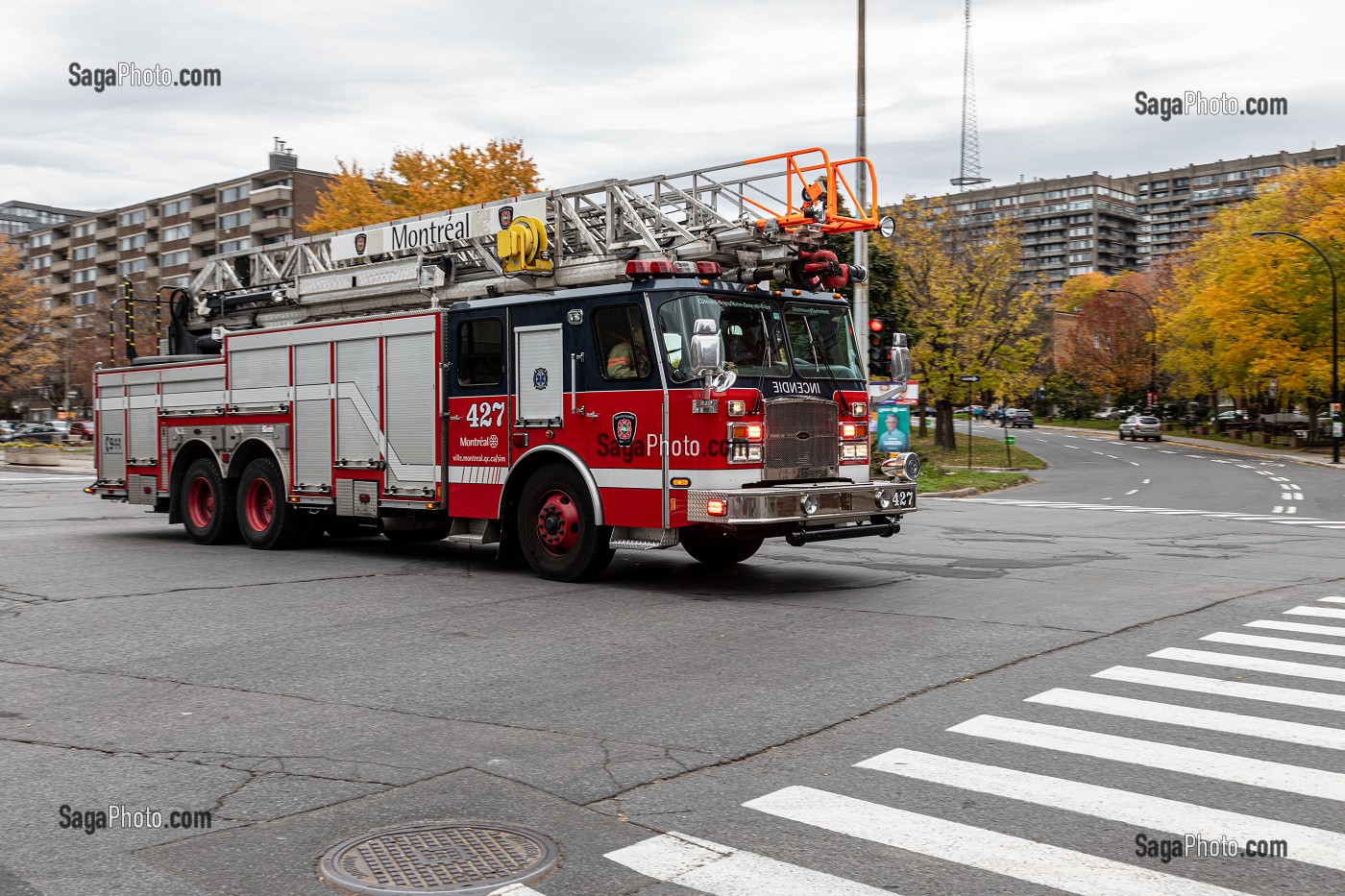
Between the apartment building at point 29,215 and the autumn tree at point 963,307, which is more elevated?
the apartment building at point 29,215

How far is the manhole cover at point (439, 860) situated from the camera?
418 cm

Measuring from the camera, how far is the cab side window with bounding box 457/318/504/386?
39.8 ft

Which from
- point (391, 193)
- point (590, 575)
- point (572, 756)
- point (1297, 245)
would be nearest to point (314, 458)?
point (590, 575)

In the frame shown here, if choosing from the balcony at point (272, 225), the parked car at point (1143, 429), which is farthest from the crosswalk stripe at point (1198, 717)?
the balcony at point (272, 225)

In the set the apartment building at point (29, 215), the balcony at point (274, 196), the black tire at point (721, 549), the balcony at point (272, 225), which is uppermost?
the apartment building at point (29, 215)

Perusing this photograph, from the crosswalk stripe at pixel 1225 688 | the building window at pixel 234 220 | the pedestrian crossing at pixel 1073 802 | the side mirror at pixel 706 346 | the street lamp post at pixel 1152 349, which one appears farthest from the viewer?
the building window at pixel 234 220

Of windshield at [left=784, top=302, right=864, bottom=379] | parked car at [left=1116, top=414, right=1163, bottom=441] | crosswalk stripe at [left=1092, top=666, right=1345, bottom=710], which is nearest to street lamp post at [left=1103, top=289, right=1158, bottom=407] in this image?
parked car at [left=1116, top=414, right=1163, bottom=441]

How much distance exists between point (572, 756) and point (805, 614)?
434cm

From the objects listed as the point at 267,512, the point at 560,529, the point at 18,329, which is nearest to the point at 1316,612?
the point at 560,529

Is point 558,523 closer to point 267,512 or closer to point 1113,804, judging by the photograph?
point 267,512

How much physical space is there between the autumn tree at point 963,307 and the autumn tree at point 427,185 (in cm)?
1395

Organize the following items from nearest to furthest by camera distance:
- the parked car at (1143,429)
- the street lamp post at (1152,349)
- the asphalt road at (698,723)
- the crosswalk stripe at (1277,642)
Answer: the asphalt road at (698,723), the crosswalk stripe at (1277,642), the parked car at (1143,429), the street lamp post at (1152,349)

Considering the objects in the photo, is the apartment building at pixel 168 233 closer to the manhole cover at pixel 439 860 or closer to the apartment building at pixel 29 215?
the apartment building at pixel 29 215

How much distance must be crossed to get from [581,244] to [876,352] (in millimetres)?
3544
